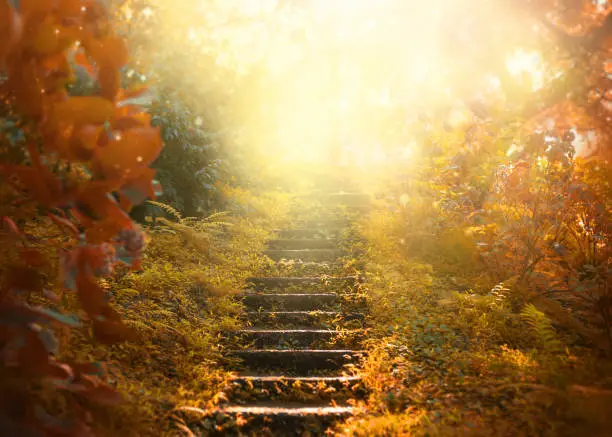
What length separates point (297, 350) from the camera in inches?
173

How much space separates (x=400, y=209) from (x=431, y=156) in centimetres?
126

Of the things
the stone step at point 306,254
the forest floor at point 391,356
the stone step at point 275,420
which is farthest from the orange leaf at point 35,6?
the stone step at point 306,254

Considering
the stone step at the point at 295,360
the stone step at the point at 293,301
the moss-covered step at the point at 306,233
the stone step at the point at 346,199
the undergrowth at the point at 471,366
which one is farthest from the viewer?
the stone step at the point at 346,199

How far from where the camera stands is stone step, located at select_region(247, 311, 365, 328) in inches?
199

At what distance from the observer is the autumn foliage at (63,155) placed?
5.21ft

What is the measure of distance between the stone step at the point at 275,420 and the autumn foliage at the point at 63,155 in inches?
63.2

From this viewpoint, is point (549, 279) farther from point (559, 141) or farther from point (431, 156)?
point (431, 156)

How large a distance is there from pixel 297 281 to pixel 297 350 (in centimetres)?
186

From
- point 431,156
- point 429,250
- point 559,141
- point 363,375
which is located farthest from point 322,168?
point 363,375

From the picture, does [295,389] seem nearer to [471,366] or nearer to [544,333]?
[471,366]

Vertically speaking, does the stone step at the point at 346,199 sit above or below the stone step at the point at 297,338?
above

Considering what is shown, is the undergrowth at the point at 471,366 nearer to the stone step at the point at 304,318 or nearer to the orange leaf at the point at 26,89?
the stone step at the point at 304,318

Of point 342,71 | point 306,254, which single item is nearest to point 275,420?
point 306,254

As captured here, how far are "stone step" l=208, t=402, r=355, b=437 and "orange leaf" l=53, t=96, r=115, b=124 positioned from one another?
2.51 m
